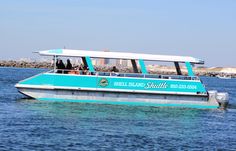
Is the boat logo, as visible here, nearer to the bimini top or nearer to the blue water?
the blue water

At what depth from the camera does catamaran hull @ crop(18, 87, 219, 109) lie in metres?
31.9

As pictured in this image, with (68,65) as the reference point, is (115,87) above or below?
below

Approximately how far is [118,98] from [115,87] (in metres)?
0.65

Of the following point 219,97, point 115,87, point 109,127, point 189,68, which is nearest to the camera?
point 109,127

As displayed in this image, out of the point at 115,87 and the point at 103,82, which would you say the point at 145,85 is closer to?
the point at 115,87

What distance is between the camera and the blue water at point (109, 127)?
20406mm

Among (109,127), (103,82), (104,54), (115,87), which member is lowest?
(109,127)

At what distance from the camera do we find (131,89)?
32250mm

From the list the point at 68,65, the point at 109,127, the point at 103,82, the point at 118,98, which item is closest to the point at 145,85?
the point at 118,98

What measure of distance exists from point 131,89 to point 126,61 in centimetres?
356

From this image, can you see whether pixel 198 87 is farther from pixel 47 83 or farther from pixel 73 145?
pixel 73 145

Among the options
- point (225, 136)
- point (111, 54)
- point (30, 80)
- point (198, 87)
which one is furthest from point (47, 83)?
point (225, 136)

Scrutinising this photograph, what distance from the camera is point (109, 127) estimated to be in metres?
24.3

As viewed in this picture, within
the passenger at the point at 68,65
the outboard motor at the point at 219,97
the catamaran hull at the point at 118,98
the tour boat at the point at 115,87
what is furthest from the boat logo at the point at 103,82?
the outboard motor at the point at 219,97
